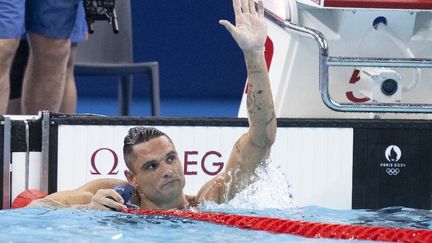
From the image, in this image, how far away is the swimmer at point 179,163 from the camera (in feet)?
11.5

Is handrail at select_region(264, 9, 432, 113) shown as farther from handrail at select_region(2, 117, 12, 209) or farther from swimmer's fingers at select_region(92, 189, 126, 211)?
handrail at select_region(2, 117, 12, 209)

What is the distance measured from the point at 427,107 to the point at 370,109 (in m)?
0.19

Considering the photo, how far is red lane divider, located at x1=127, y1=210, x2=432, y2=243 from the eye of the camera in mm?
3355

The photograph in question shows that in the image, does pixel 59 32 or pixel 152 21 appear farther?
pixel 152 21

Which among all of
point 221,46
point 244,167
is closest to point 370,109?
point 244,167

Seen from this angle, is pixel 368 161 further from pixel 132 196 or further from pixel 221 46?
pixel 221 46

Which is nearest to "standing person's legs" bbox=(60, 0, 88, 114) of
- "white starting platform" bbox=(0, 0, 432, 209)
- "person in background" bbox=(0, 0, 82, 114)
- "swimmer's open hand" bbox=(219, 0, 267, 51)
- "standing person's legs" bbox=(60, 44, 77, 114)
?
"standing person's legs" bbox=(60, 44, 77, 114)

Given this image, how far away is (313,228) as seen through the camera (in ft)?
11.3

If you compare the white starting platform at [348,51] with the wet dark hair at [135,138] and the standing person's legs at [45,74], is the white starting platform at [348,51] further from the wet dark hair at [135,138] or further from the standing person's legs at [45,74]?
the standing person's legs at [45,74]

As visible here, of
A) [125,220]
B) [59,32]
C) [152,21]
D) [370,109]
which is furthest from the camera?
[152,21]

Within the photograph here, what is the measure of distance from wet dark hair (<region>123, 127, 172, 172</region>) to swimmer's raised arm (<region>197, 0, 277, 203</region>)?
224mm

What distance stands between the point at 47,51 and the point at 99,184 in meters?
0.85

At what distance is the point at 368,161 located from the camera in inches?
159

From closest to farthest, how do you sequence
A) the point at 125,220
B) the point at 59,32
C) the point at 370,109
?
1. the point at 125,220
2. the point at 370,109
3. the point at 59,32
